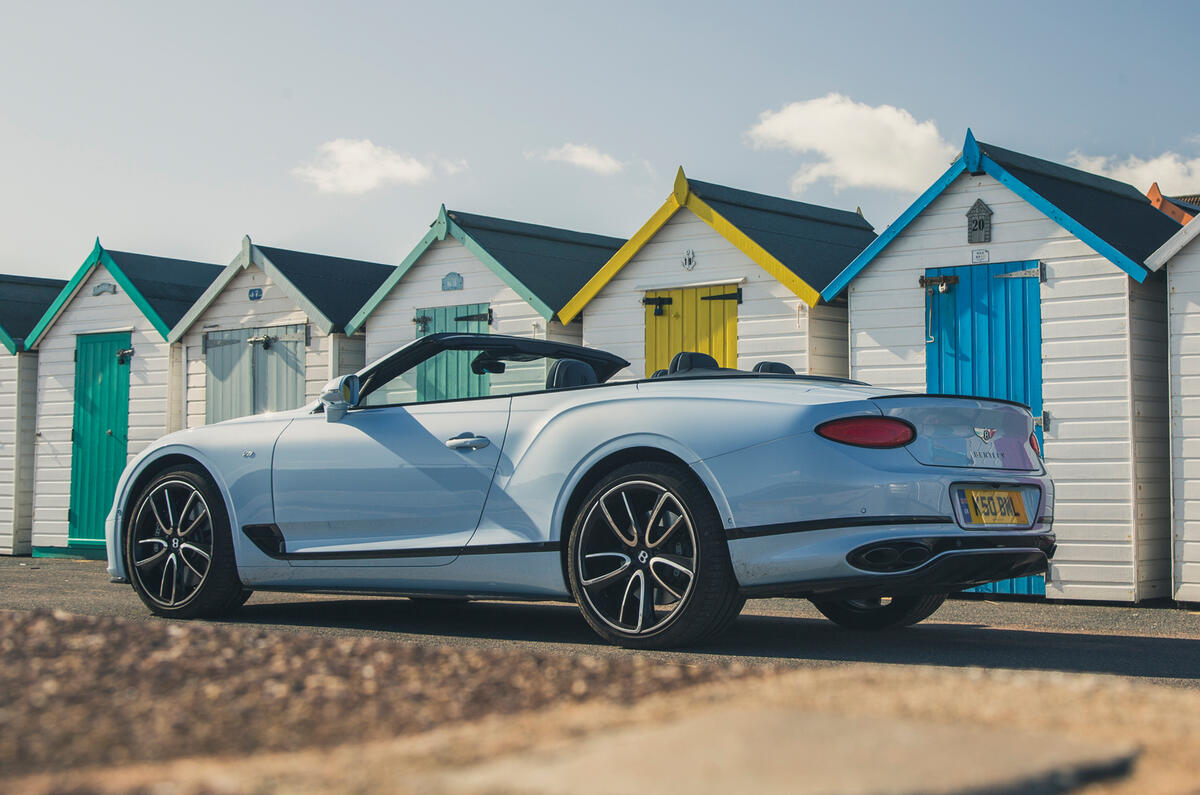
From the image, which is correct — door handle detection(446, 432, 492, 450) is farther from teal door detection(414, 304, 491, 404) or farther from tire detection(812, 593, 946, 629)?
tire detection(812, 593, 946, 629)

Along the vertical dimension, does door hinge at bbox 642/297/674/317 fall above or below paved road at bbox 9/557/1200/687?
above

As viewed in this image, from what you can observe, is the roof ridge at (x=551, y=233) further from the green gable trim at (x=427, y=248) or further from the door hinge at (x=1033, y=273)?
the door hinge at (x=1033, y=273)

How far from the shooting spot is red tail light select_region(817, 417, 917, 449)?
540 cm

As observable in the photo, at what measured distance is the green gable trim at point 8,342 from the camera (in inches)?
635

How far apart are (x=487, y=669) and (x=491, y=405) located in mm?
→ 2957

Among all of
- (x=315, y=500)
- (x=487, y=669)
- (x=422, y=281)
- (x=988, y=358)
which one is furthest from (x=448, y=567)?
(x=422, y=281)

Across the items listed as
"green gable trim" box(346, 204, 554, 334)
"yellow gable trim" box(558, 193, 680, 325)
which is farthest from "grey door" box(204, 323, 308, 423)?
"yellow gable trim" box(558, 193, 680, 325)

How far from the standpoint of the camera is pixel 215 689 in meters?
3.27

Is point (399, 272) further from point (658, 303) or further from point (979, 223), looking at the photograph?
point (979, 223)

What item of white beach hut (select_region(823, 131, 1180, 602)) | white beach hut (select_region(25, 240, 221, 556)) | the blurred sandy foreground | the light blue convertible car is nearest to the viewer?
the blurred sandy foreground

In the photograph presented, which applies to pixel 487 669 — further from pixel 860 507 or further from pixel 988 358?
pixel 988 358

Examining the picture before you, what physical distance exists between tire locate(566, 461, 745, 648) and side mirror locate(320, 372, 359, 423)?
1614 mm

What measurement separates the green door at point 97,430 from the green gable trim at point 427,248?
131 inches

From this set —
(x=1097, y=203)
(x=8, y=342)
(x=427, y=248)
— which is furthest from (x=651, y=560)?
(x=8, y=342)
